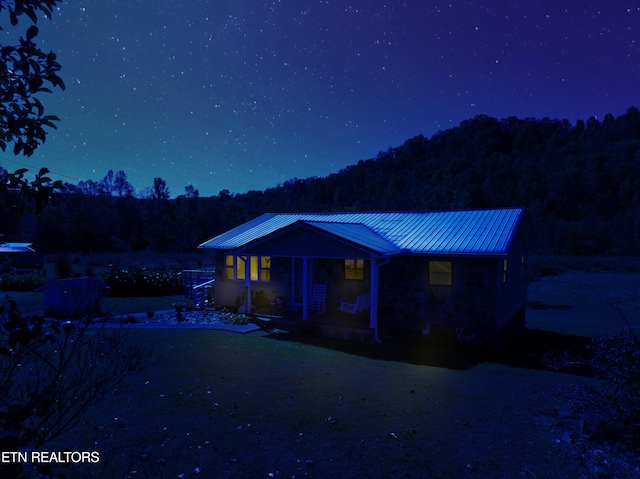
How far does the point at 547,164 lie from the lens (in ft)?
308

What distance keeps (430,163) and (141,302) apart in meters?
96.3

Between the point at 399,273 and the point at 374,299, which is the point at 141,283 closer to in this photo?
the point at 374,299

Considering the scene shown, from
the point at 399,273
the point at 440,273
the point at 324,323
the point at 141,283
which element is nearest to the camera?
the point at 440,273

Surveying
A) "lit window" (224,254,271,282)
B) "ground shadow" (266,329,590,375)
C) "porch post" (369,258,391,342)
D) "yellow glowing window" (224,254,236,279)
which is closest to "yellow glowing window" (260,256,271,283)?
"lit window" (224,254,271,282)

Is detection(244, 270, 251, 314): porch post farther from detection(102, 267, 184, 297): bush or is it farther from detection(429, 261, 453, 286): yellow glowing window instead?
detection(102, 267, 184, 297): bush

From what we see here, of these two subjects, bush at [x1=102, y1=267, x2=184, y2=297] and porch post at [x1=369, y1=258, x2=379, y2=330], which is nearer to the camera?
porch post at [x1=369, y1=258, x2=379, y2=330]

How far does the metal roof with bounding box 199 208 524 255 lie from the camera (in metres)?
14.4

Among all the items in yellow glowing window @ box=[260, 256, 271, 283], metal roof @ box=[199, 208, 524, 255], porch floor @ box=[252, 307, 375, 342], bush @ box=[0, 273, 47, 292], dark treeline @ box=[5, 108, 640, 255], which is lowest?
porch floor @ box=[252, 307, 375, 342]

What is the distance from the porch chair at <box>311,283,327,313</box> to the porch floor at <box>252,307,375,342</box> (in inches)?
14.0

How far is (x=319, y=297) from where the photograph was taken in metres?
17.4

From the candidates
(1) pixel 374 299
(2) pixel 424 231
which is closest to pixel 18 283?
(1) pixel 374 299

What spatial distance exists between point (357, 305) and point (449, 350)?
3771 millimetres

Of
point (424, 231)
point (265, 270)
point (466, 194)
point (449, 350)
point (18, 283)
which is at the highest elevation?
point (466, 194)

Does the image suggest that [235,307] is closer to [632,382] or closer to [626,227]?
[632,382]
